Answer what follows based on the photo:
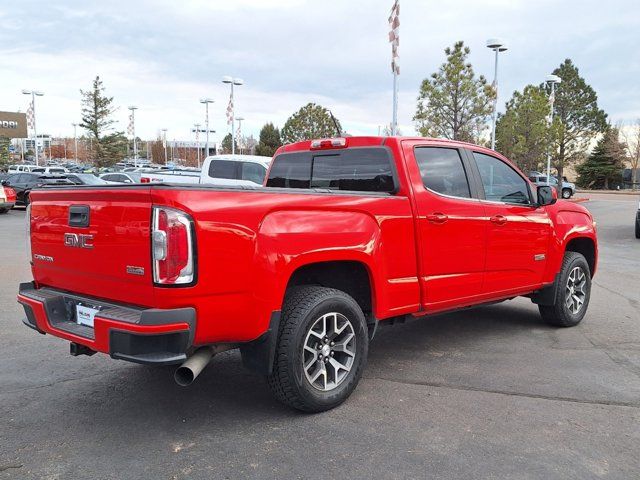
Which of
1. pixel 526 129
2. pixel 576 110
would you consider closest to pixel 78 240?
pixel 526 129

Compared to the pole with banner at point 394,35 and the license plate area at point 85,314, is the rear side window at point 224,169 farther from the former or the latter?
the license plate area at point 85,314

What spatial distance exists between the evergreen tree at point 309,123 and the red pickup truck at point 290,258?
3348 centimetres

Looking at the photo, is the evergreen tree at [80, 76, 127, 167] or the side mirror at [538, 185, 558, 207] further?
the evergreen tree at [80, 76, 127, 167]

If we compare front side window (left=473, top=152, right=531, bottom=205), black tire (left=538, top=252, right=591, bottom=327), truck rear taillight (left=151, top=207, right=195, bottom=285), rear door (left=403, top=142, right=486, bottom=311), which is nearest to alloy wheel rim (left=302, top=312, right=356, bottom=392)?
rear door (left=403, top=142, right=486, bottom=311)

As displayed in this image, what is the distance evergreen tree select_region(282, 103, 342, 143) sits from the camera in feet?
127

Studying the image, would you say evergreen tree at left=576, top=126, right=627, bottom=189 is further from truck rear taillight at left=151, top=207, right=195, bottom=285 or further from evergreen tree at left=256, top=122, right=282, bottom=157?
truck rear taillight at left=151, top=207, right=195, bottom=285

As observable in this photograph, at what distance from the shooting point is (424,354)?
523 cm

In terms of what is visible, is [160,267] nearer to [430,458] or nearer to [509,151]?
[430,458]

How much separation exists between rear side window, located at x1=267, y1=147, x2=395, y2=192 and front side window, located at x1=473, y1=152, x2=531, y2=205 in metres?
1.14

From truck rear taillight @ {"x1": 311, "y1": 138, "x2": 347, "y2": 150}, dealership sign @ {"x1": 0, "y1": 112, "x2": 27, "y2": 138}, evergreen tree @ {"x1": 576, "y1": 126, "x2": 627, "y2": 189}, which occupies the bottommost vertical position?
truck rear taillight @ {"x1": 311, "y1": 138, "x2": 347, "y2": 150}

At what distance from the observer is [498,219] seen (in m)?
A: 5.12

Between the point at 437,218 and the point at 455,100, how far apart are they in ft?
68.6

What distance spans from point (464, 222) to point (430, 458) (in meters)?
2.15

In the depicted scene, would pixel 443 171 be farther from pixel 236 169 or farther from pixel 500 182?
pixel 236 169
